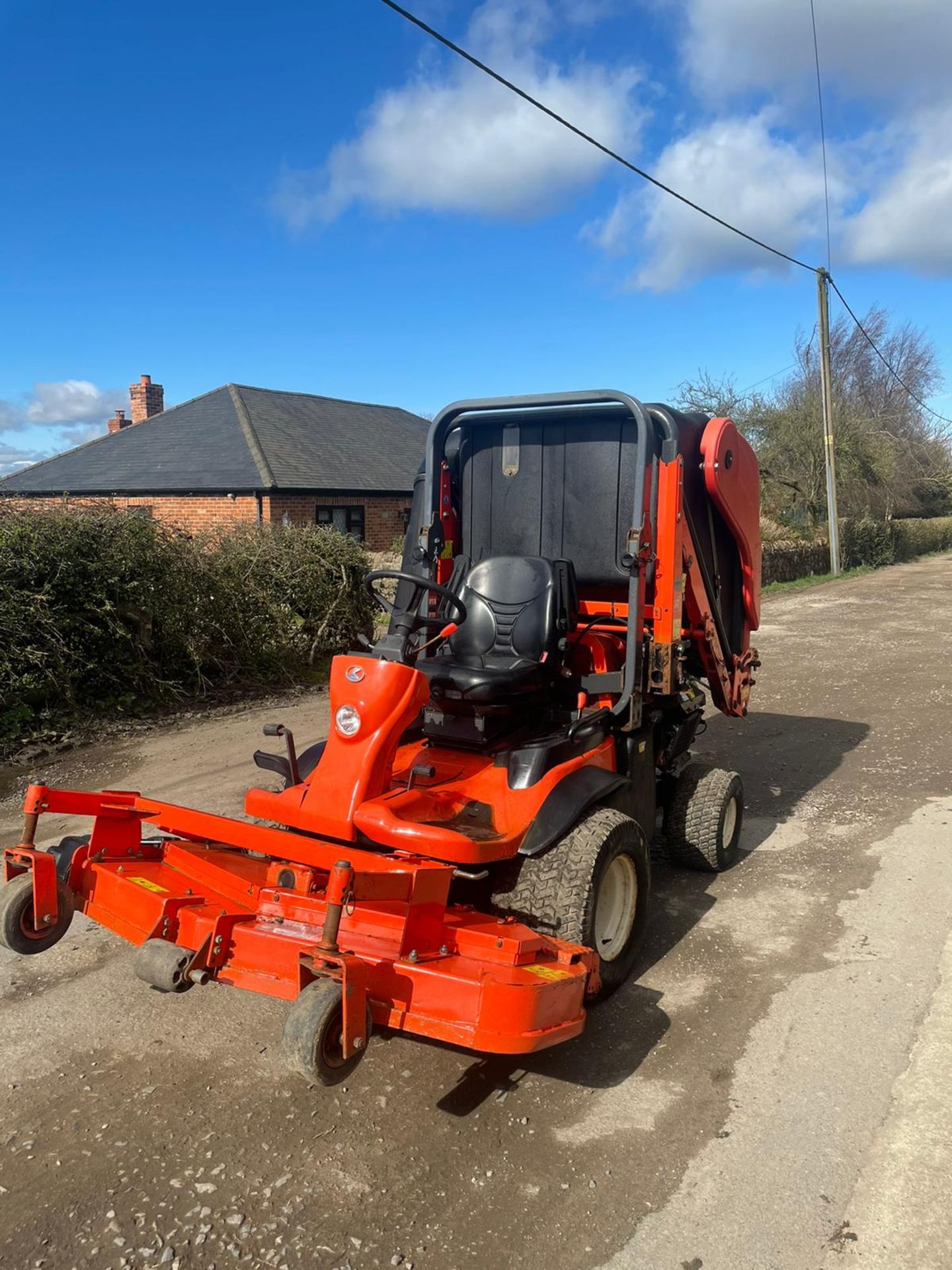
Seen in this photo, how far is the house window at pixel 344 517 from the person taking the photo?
23.1m

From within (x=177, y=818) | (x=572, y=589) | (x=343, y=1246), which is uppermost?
(x=572, y=589)

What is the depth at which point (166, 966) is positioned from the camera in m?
3.03

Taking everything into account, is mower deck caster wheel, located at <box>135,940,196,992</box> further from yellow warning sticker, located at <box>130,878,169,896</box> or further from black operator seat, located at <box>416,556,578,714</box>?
black operator seat, located at <box>416,556,578,714</box>

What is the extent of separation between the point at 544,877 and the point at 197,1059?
139 centimetres

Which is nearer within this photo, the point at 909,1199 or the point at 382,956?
the point at 909,1199

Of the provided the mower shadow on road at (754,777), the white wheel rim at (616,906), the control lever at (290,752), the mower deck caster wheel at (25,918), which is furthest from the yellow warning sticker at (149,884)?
the mower shadow on road at (754,777)

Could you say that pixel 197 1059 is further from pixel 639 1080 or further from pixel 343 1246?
pixel 639 1080

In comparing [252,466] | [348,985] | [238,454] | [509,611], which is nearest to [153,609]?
[509,611]

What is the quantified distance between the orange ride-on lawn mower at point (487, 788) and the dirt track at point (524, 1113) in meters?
0.36

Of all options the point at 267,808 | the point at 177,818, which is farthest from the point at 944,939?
the point at 177,818

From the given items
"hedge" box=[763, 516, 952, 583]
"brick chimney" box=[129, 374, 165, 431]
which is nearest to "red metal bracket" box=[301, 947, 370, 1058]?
"hedge" box=[763, 516, 952, 583]

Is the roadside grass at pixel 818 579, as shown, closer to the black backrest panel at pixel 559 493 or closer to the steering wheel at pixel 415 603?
the black backrest panel at pixel 559 493

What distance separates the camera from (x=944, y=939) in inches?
172

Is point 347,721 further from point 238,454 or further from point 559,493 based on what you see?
point 238,454
